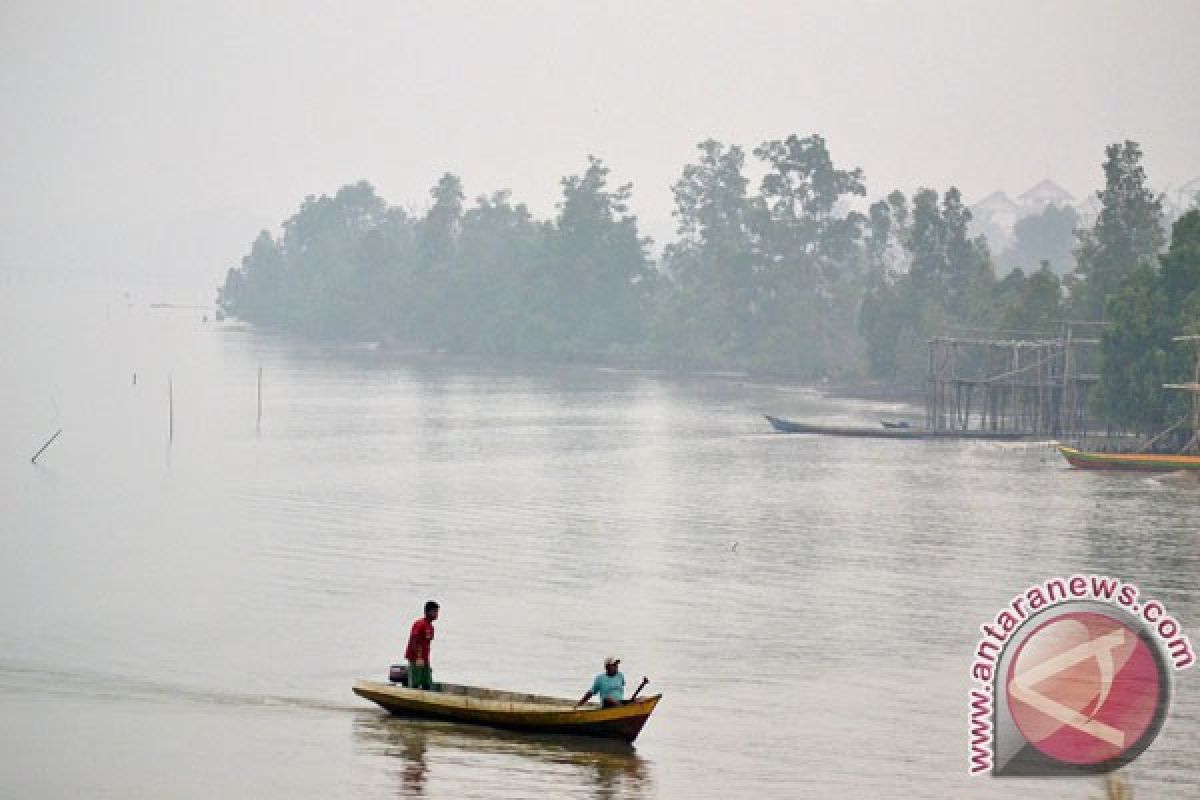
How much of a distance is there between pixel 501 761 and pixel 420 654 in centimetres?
308

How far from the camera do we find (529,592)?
5175 centimetres

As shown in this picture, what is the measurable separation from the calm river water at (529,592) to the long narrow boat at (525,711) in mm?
397

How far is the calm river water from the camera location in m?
33.7

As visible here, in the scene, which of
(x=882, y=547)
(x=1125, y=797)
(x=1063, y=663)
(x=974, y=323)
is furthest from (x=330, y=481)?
(x=974, y=323)

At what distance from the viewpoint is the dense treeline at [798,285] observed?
9112 centimetres

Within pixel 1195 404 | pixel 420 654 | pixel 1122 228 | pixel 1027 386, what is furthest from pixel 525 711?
pixel 1122 228

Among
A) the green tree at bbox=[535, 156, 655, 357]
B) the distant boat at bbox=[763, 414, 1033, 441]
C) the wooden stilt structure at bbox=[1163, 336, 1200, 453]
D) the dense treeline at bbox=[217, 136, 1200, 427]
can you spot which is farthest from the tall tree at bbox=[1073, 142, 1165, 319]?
the green tree at bbox=[535, 156, 655, 357]

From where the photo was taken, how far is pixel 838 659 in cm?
4338

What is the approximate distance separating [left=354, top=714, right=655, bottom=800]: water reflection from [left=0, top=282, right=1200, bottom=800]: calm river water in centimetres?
8

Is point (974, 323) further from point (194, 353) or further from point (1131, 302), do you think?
point (194, 353)

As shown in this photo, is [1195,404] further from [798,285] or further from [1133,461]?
[798,285]

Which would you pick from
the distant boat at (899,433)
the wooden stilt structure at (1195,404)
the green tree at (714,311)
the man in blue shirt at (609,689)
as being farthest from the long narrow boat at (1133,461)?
the green tree at (714,311)

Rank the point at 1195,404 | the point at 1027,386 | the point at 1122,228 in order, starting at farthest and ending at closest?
1. the point at 1122,228
2. the point at 1027,386
3. the point at 1195,404

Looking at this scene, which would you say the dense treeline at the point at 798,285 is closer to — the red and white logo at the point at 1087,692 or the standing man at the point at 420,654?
the red and white logo at the point at 1087,692
